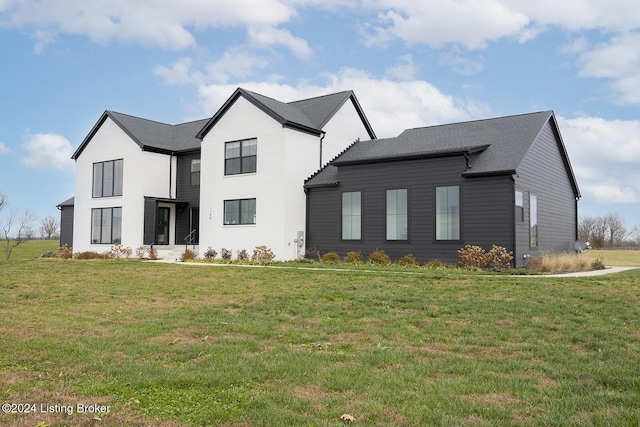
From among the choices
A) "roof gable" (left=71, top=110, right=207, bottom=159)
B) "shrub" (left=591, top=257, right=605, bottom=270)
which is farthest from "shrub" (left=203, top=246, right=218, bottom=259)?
"shrub" (left=591, top=257, right=605, bottom=270)

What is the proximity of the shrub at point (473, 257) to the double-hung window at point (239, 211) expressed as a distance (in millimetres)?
10548

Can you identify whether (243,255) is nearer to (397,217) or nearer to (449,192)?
(397,217)

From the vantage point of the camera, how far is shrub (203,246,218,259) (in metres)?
27.0

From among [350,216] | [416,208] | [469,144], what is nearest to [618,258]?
[469,144]

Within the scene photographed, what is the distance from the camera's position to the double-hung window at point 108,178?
102 feet

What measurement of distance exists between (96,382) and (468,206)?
1712 cm

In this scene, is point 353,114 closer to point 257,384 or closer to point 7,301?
point 7,301

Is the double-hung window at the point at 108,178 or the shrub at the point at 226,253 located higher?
the double-hung window at the point at 108,178

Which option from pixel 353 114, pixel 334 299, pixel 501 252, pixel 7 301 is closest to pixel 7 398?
pixel 334 299

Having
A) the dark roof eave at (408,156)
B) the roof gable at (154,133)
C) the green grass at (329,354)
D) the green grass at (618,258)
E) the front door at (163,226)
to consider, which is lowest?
the green grass at (329,354)

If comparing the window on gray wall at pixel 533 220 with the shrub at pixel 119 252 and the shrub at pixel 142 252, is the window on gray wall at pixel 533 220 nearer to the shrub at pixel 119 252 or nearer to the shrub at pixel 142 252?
the shrub at pixel 142 252

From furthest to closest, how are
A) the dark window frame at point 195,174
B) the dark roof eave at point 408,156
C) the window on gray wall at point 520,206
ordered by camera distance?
the dark window frame at point 195,174 → the dark roof eave at point 408,156 → the window on gray wall at point 520,206

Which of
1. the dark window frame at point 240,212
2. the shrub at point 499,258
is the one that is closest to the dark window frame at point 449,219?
the shrub at point 499,258

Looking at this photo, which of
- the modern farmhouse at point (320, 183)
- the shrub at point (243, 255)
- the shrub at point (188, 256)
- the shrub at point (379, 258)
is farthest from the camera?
the shrub at point (188, 256)
